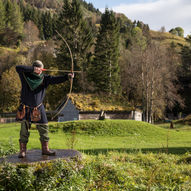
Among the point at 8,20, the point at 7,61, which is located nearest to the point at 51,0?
the point at 8,20

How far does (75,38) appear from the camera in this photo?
125 feet

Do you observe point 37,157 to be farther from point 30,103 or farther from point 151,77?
point 151,77

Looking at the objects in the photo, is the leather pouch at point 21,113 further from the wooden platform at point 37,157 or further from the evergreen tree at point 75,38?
the evergreen tree at point 75,38

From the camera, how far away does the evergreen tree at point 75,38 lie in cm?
3762

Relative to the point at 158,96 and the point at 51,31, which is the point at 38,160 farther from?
the point at 51,31

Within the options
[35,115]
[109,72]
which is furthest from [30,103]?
[109,72]

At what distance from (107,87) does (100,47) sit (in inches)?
255

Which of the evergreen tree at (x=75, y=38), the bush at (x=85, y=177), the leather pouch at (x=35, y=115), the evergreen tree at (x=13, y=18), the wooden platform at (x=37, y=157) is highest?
the evergreen tree at (x=13, y=18)

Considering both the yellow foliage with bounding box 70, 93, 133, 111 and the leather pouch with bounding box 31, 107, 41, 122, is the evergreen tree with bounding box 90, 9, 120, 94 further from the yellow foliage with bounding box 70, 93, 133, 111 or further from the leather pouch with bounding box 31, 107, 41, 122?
the leather pouch with bounding box 31, 107, 41, 122

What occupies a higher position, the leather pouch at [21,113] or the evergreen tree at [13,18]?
the evergreen tree at [13,18]

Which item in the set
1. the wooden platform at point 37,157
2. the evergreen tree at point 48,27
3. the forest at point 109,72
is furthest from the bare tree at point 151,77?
the evergreen tree at point 48,27

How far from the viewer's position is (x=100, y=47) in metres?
37.9

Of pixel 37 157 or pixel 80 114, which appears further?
pixel 80 114

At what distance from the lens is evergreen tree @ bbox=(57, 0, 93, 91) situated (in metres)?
37.6
